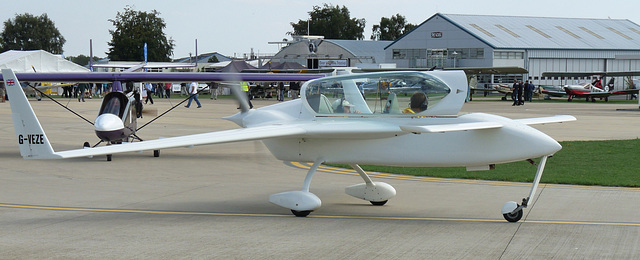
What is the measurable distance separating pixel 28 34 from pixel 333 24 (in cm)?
5075

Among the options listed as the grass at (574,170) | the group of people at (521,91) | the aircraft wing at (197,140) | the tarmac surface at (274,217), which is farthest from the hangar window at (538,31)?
the aircraft wing at (197,140)

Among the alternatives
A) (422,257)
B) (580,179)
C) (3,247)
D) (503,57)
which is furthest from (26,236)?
(503,57)

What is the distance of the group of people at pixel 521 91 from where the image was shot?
43.3 m

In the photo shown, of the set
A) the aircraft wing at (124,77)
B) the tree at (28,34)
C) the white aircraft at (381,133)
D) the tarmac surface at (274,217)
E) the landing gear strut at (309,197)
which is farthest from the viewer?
the tree at (28,34)

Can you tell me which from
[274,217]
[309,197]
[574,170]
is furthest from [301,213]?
[574,170]

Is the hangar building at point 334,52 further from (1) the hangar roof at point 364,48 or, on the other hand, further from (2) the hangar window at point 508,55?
(2) the hangar window at point 508,55

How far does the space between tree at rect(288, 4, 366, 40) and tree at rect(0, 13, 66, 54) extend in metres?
43.9

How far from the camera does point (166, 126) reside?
1046 inches

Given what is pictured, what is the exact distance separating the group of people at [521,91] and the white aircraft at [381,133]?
34.9 m

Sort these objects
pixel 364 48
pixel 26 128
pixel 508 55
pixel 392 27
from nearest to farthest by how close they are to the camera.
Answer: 1. pixel 26 128
2. pixel 508 55
3. pixel 364 48
4. pixel 392 27

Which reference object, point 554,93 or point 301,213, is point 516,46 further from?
point 301,213

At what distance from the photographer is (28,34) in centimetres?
11725

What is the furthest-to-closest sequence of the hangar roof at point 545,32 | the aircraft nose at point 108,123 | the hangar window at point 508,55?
the hangar roof at point 545,32
the hangar window at point 508,55
the aircraft nose at point 108,123

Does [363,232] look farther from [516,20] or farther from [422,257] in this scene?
[516,20]
